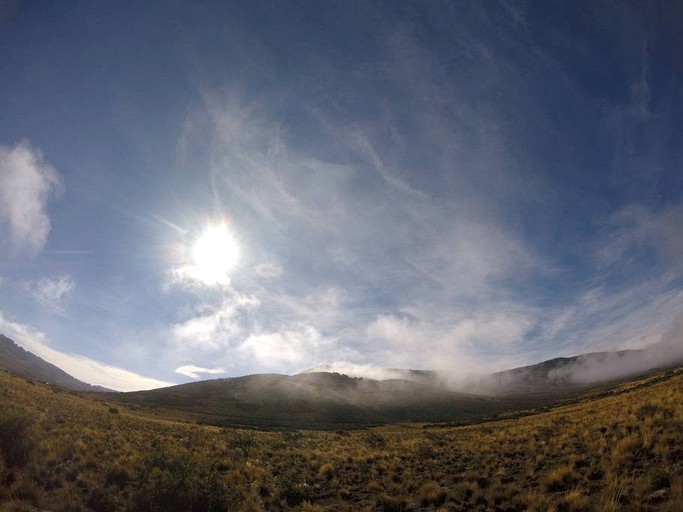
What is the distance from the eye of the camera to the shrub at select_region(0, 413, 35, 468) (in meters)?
10.2

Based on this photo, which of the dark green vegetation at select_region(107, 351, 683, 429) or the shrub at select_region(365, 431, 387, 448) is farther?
the dark green vegetation at select_region(107, 351, 683, 429)

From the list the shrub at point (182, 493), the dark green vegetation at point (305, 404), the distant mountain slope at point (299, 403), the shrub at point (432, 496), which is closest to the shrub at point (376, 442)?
the shrub at point (432, 496)

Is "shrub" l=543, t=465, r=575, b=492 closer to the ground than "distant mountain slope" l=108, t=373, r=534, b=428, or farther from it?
farther from it

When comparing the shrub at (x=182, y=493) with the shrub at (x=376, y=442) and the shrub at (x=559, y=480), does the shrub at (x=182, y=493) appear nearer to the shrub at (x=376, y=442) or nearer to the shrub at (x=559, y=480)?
the shrub at (x=559, y=480)

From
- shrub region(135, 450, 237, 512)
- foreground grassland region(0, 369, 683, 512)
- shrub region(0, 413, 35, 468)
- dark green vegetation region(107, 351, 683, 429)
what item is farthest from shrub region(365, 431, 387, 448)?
dark green vegetation region(107, 351, 683, 429)

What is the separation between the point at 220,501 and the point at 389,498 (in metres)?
5.02

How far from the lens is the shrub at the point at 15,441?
33.6ft

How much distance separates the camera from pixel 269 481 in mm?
12539

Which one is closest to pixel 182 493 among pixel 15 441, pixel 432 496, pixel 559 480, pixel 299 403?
pixel 432 496

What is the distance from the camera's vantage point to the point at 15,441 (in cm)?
1099

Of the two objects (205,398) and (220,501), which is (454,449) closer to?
(220,501)

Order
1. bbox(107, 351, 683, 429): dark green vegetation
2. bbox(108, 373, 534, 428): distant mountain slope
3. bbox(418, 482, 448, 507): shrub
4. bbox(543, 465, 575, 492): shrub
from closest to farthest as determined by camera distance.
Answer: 1. bbox(543, 465, 575, 492): shrub
2. bbox(418, 482, 448, 507): shrub
3. bbox(107, 351, 683, 429): dark green vegetation
4. bbox(108, 373, 534, 428): distant mountain slope

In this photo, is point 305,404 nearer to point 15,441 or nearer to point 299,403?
point 299,403

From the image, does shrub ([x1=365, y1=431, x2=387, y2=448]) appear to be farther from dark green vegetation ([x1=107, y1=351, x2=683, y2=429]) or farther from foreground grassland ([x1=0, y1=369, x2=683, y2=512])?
dark green vegetation ([x1=107, y1=351, x2=683, y2=429])
